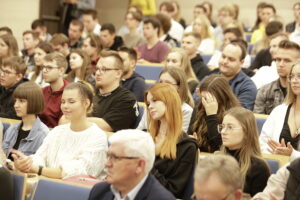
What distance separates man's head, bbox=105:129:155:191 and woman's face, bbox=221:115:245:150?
76cm

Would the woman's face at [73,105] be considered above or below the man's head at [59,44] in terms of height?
above

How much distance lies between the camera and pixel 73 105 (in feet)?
12.3

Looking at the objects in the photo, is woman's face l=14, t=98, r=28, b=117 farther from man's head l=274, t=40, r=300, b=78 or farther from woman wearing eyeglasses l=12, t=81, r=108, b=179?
man's head l=274, t=40, r=300, b=78

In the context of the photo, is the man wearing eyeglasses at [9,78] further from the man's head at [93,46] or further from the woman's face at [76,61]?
the man's head at [93,46]

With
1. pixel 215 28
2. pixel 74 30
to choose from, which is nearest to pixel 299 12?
pixel 215 28

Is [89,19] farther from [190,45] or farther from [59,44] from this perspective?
[190,45]

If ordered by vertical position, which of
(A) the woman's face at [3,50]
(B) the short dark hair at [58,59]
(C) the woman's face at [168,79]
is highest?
(C) the woman's face at [168,79]

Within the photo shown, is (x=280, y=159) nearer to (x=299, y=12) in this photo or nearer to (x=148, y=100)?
(x=148, y=100)

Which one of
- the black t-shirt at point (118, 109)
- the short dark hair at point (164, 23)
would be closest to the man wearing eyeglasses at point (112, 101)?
the black t-shirt at point (118, 109)

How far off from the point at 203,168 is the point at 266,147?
5.20 feet

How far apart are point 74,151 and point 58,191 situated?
773mm

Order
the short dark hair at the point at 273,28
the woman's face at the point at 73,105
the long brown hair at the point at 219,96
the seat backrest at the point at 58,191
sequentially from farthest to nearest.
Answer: the short dark hair at the point at 273,28 < the long brown hair at the point at 219,96 < the woman's face at the point at 73,105 < the seat backrest at the point at 58,191

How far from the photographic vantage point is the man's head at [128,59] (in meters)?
5.48

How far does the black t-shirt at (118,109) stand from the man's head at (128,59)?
0.84 meters
